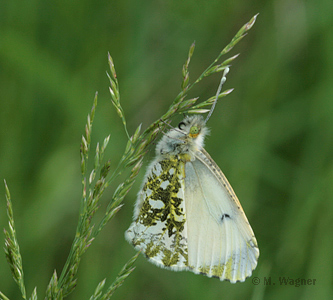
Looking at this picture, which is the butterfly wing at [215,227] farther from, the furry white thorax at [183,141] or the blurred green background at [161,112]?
the blurred green background at [161,112]

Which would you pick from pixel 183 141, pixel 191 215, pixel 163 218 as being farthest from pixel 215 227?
pixel 183 141

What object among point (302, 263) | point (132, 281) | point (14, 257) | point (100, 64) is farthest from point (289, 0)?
point (14, 257)

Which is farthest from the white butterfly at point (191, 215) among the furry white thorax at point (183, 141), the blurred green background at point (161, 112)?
the blurred green background at point (161, 112)

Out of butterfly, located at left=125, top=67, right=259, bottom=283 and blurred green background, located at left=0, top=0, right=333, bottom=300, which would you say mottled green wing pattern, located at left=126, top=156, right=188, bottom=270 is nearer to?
butterfly, located at left=125, top=67, right=259, bottom=283

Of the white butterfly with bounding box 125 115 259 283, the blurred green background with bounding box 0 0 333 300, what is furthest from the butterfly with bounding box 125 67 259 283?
the blurred green background with bounding box 0 0 333 300

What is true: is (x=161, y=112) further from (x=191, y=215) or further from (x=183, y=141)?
(x=191, y=215)
